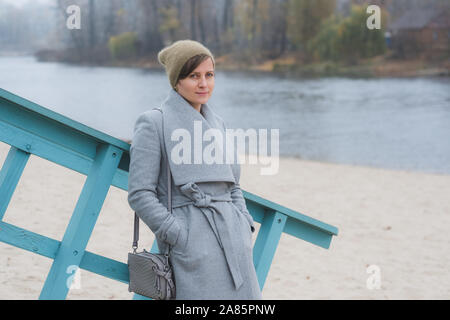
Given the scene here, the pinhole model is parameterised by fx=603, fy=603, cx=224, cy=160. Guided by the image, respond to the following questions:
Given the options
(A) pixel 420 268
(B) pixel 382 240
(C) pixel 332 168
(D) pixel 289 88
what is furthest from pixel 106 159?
(D) pixel 289 88

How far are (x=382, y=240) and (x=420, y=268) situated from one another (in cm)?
91

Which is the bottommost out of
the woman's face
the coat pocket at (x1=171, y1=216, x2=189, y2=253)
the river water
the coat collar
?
the coat pocket at (x1=171, y1=216, x2=189, y2=253)

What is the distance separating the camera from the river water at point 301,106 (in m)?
16.2

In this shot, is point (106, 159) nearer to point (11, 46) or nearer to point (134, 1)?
point (11, 46)

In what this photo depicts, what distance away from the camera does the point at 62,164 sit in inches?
61.9

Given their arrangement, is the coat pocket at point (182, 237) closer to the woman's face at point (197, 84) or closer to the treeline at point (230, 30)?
the woman's face at point (197, 84)

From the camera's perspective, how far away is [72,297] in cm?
328

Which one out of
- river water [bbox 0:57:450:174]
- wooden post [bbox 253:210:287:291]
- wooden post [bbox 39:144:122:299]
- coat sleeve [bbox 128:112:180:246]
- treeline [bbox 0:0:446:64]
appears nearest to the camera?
coat sleeve [bbox 128:112:180:246]

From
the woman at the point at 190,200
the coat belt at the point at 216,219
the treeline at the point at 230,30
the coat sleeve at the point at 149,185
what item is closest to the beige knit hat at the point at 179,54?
the woman at the point at 190,200

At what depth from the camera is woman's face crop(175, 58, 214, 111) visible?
1563 mm

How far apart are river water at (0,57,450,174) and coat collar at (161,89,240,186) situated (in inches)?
456

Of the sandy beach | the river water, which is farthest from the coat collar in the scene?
the river water

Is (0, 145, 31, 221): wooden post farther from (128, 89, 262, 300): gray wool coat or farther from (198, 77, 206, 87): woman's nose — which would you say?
(198, 77, 206, 87): woman's nose

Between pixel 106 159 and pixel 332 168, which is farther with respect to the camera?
pixel 332 168
